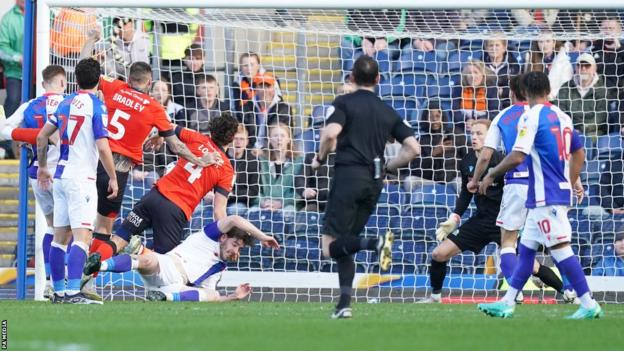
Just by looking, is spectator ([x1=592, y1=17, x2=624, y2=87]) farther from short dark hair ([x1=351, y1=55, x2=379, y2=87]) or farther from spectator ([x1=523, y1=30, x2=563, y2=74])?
short dark hair ([x1=351, y1=55, x2=379, y2=87])

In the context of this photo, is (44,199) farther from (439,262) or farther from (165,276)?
(439,262)

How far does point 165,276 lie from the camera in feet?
42.1

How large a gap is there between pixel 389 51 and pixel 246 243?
191 inches

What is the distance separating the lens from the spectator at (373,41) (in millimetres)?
15406

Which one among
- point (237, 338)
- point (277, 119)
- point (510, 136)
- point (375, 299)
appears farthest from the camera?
point (277, 119)

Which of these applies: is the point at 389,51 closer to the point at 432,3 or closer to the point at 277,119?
the point at 277,119

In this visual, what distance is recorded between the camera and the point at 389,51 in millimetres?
16984

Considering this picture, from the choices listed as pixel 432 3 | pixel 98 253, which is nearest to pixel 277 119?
pixel 432 3

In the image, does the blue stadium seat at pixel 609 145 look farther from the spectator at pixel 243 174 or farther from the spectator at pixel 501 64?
the spectator at pixel 243 174

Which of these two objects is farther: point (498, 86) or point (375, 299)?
point (498, 86)

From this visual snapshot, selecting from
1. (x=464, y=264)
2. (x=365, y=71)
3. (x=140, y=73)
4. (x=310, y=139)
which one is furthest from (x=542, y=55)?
(x=365, y=71)

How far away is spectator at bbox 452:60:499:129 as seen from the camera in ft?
53.5

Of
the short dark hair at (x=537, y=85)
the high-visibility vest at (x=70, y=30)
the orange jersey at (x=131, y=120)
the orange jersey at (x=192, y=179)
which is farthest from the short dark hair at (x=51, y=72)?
the short dark hair at (x=537, y=85)

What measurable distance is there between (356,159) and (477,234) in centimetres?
361
